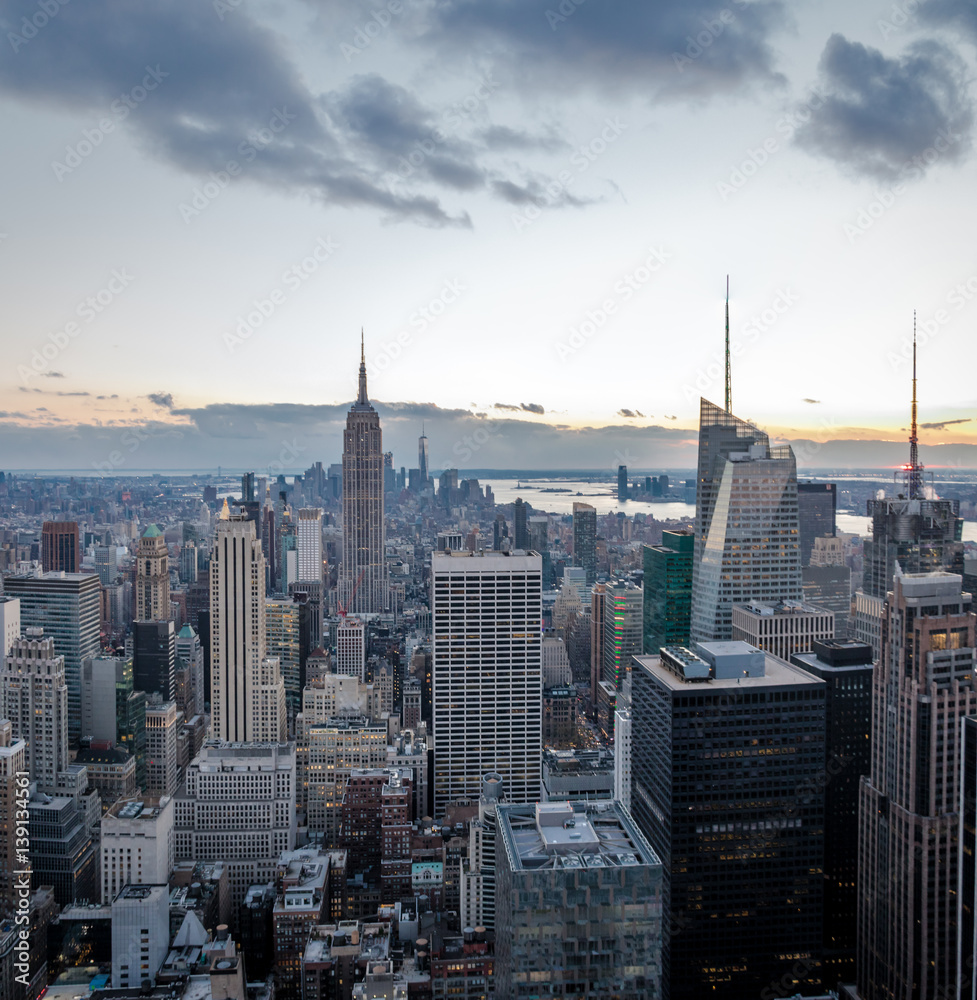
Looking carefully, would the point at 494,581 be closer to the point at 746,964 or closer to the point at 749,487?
the point at 749,487

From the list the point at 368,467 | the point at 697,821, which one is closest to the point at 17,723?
the point at 697,821

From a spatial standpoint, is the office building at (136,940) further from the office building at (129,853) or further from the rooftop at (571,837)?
the rooftop at (571,837)

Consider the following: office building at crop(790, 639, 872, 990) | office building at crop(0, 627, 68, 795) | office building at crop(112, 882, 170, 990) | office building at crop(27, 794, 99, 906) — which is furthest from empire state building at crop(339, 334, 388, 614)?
office building at crop(790, 639, 872, 990)

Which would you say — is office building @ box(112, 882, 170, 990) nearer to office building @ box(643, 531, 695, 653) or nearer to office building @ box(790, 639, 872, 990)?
office building @ box(790, 639, 872, 990)

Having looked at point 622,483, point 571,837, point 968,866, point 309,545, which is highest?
point 622,483

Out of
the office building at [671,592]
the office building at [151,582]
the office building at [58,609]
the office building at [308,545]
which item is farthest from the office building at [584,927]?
the office building at [308,545]

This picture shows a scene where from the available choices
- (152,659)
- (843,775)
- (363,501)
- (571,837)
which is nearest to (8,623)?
(152,659)

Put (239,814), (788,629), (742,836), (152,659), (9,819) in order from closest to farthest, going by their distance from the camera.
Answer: (742,836)
(9,819)
(788,629)
(239,814)
(152,659)

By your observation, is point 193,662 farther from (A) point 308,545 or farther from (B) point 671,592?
(B) point 671,592
